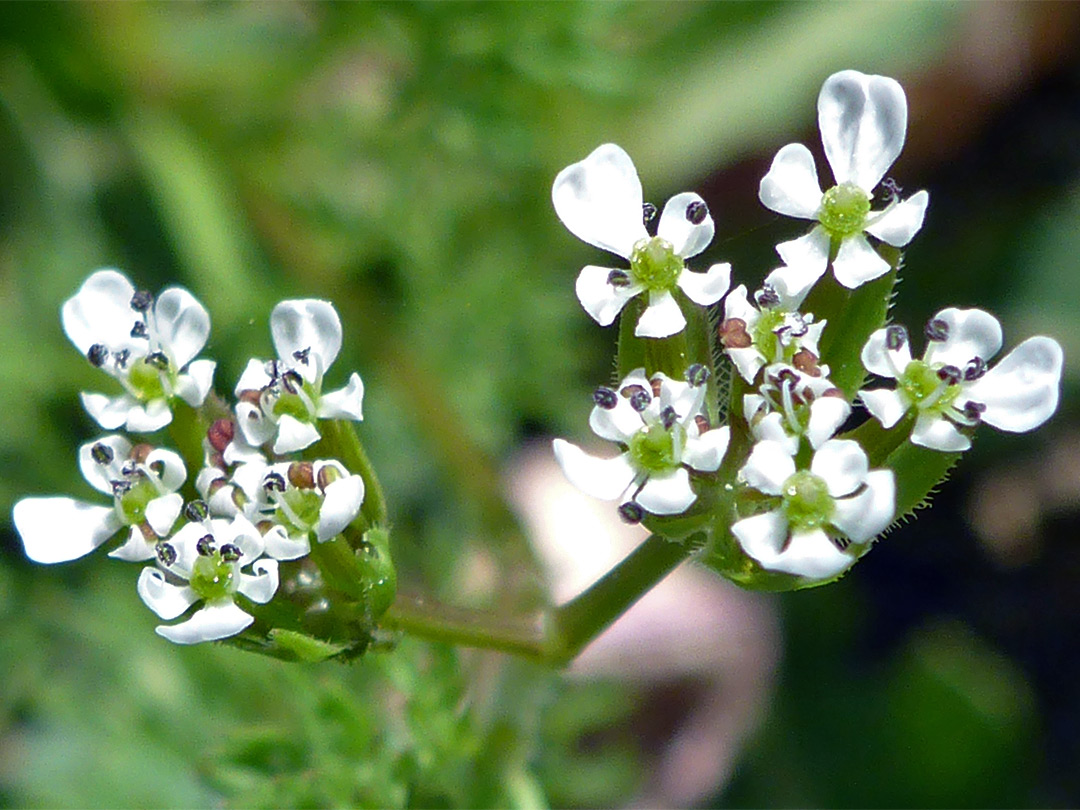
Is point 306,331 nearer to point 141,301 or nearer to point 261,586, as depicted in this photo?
point 141,301


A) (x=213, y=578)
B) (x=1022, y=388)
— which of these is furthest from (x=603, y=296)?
(x=213, y=578)

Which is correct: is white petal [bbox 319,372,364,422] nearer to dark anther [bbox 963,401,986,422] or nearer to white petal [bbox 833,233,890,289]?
white petal [bbox 833,233,890,289]

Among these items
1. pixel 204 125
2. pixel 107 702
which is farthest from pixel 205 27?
pixel 107 702

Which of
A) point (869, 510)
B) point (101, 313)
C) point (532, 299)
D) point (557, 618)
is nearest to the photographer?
point (869, 510)

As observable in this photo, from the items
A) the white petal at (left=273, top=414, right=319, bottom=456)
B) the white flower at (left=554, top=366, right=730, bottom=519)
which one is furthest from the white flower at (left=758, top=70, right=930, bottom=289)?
the white petal at (left=273, top=414, right=319, bottom=456)

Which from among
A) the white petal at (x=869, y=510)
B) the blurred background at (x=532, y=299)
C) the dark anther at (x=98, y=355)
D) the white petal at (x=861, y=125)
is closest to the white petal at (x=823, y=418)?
the white petal at (x=869, y=510)

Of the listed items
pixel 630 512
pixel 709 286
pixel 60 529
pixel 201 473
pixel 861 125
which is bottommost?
pixel 60 529
